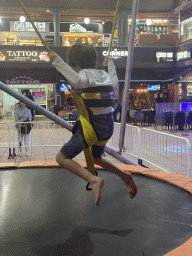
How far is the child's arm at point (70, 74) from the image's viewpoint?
169cm

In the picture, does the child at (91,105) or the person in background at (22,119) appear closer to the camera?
the child at (91,105)

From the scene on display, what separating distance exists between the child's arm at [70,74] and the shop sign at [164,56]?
571 inches

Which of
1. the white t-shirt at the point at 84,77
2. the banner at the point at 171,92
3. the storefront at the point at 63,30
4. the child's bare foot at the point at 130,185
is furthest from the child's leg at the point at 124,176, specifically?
the storefront at the point at 63,30

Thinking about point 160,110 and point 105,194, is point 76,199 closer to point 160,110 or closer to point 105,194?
point 105,194

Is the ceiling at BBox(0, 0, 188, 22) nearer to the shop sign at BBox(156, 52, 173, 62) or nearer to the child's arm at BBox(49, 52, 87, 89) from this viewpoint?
the shop sign at BBox(156, 52, 173, 62)

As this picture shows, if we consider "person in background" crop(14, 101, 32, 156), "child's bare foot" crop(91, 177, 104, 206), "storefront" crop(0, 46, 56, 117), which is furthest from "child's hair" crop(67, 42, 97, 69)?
"storefront" crop(0, 46, 56, 117)

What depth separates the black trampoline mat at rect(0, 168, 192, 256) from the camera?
1444 mm

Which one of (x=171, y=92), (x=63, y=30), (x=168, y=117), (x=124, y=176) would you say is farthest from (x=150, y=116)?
(x=63, y=30)

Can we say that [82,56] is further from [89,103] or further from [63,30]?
[63,30]

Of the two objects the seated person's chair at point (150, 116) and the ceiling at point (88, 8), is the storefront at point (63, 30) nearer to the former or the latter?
the ceiling at point (88, 8)

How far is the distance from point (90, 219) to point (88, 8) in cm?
1625

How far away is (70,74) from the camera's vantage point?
1.68 m

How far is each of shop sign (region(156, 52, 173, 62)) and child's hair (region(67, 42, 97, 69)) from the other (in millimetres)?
14312

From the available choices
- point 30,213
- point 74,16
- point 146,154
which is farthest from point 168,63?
point 30,213
